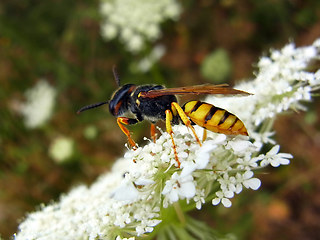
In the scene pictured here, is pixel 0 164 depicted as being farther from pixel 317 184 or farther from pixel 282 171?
pixel 317 184

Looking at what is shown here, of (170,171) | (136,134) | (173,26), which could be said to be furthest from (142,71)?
(170,171)

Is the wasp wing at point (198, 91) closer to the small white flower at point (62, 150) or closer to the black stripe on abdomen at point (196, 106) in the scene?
the black stripe on abdomen at point (196, 106)

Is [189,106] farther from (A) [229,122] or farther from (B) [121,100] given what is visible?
(B) [121,100]

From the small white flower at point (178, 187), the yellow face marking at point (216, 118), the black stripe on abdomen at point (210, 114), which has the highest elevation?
the black stripe on abdomen at point (210, 114)

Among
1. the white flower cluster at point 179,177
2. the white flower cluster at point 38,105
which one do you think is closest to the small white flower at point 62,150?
the white flower cluster at point 38,105

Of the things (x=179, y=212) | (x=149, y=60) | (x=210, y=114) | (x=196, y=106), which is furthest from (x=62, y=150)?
(x=210, y=114)
